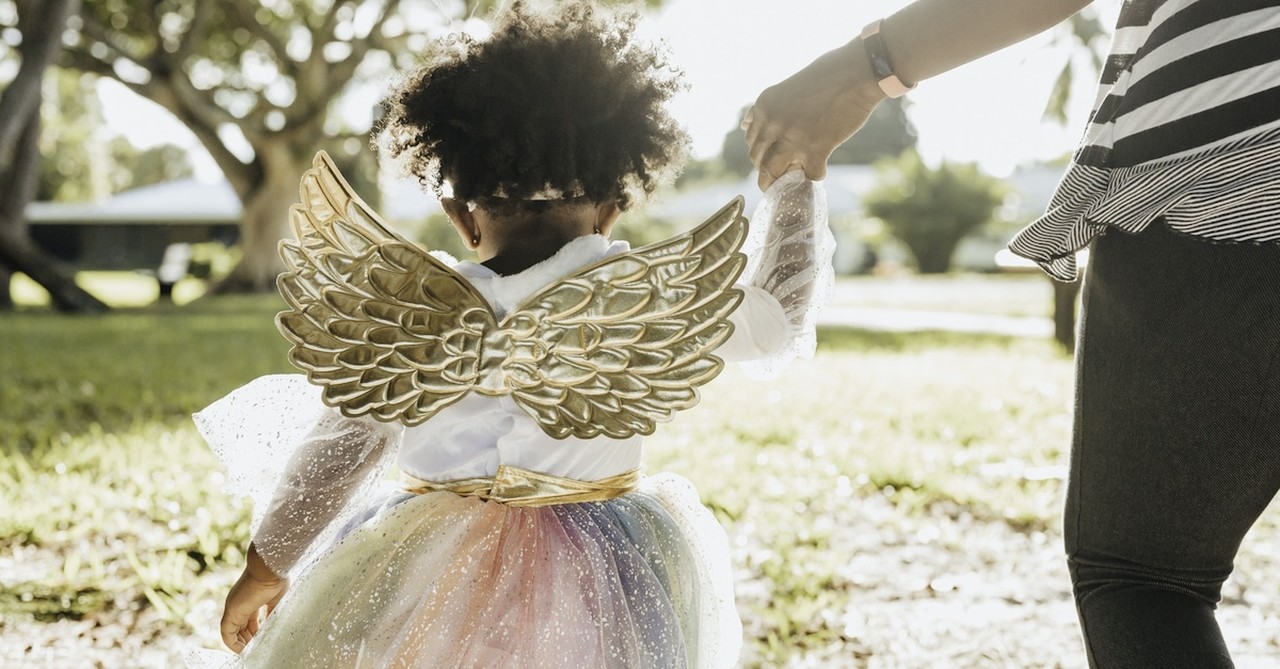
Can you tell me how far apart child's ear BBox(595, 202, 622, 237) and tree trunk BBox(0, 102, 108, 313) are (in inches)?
480

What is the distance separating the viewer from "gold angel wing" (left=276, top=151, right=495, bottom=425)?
4.49 feet

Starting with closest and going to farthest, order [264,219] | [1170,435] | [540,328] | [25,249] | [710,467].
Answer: [1170,435] < [540,328] < [710,467] < [25,249] < [264,219]

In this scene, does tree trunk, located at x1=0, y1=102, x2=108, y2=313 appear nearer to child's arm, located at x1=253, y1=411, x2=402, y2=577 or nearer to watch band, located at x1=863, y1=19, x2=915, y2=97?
child's arm, located at x1=253, y1=411, x2=402, y2=577

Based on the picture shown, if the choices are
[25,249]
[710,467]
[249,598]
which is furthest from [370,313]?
[25,249]

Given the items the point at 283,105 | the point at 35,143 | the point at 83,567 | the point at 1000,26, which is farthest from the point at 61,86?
the point at 1000,26

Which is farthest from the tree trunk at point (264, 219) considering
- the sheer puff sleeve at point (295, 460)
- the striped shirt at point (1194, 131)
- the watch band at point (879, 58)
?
the striped shirt at point (1194, 131)

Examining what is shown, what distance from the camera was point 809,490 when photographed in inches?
161

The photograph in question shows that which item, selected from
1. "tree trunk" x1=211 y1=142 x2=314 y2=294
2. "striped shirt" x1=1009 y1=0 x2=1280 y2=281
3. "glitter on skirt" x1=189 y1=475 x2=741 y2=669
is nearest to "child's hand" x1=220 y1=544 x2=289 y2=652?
"glitter on skirt" x1=189 y1=475 x2=741 y2=669

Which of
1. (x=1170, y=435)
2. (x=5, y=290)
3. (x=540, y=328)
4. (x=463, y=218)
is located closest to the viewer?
(x=1170, y=435)

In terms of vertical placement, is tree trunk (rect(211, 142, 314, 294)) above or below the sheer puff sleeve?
below

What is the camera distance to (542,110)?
1394mm

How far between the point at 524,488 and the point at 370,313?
0.30m

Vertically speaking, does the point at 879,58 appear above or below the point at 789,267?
above

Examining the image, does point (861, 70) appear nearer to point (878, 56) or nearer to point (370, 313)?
point (878, 56)
